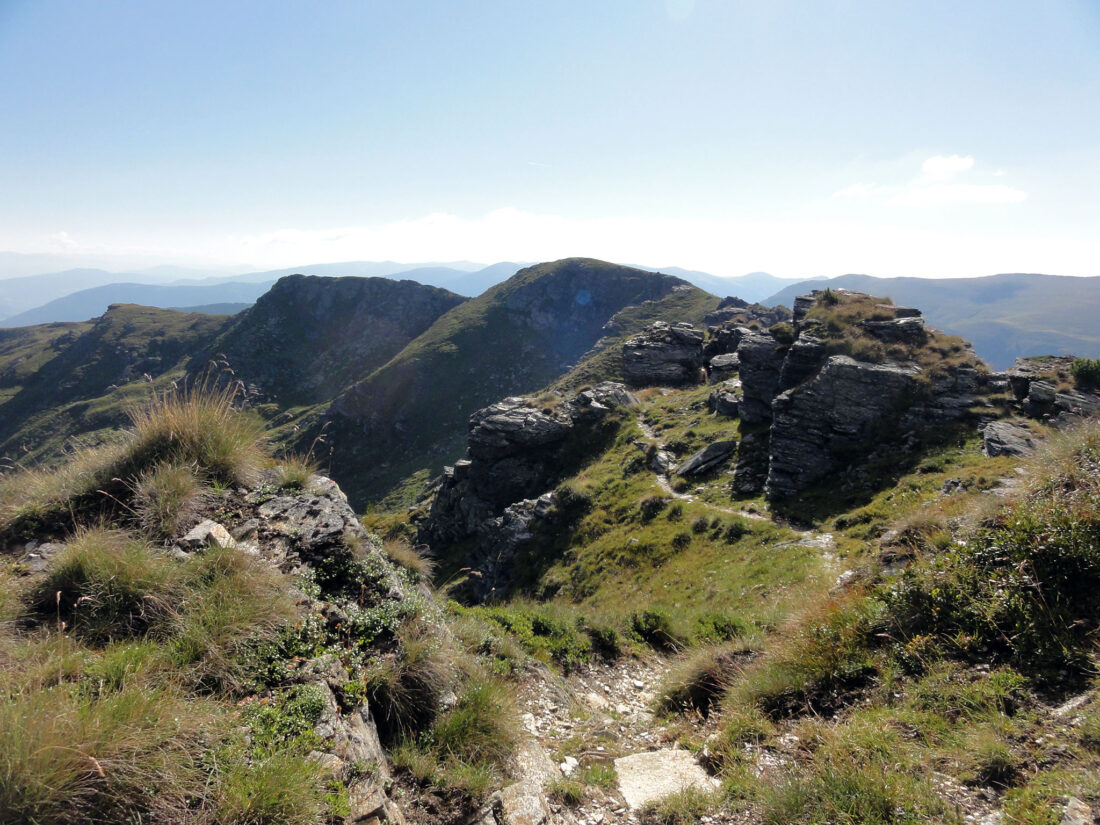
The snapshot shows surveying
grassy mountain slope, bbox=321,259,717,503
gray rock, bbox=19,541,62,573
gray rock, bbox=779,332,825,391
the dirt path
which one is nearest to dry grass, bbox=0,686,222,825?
gray rock, bbox=19,541,62,573

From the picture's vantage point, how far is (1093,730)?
13.1ft

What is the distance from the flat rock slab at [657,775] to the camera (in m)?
5.30

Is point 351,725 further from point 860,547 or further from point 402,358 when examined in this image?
point 402,358

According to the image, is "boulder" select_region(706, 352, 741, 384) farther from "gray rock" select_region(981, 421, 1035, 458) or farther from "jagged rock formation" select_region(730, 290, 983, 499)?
"gray rock" select_region(981, 421, 1035, 458)

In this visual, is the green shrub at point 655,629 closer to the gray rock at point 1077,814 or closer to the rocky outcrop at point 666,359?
the gray rock at point 1077,814

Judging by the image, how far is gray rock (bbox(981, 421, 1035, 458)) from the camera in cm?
1770

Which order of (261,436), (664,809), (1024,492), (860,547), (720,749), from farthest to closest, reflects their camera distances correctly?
1. (860,547)
2. (261,436)
3. (1024,492)
4. (720,749)
5. (664,809)

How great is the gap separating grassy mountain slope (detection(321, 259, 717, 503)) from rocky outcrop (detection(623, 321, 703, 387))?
6521 centimetres

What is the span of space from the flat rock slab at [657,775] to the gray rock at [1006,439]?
19812mm

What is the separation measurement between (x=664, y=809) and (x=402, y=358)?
14017 cm

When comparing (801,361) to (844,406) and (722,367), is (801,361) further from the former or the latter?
(722,367)

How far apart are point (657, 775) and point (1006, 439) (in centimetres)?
2191

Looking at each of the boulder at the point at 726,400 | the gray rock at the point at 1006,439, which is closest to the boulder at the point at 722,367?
the boulder at the point at 726,400

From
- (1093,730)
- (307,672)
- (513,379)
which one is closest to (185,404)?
(307,672)
